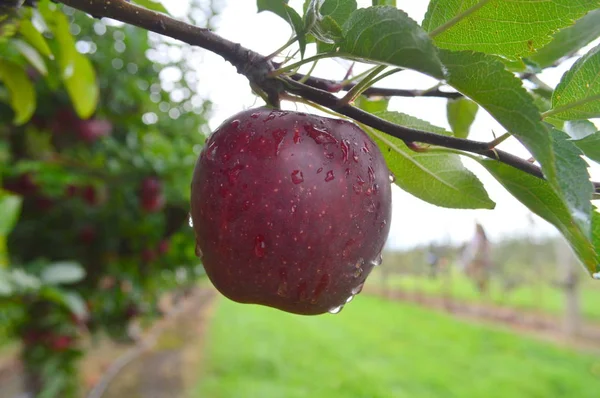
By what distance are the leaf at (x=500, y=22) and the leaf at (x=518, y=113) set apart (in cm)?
7

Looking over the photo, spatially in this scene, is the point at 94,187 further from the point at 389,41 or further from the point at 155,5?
the point at 389,41

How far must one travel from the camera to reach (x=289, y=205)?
37 cm

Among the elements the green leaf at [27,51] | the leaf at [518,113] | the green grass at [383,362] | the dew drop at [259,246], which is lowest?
the green grass at [383,362]

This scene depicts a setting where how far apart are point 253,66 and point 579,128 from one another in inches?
10.9

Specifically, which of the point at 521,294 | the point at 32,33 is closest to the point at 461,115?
the point at 32,33

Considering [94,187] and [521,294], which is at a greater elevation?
[94,187]

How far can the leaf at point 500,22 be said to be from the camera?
329 millimetres

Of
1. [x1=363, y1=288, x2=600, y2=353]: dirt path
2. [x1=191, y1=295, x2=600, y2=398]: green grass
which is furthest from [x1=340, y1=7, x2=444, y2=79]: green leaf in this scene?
[x1=363, y1=288, x2=600, y2=353]: dirt path

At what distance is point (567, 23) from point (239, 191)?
26 cm

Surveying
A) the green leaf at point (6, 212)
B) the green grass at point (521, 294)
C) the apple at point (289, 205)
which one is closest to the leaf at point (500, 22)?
the apple at point (289, 205)

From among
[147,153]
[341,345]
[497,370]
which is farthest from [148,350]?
[147,153]

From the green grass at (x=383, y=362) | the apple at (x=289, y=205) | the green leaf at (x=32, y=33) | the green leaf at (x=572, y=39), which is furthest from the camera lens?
the green grass at (x=383, y=362)

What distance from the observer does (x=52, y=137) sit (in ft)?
5.86

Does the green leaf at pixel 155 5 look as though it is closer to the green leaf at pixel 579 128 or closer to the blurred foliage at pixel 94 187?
the green leaf at pixel 579 128
